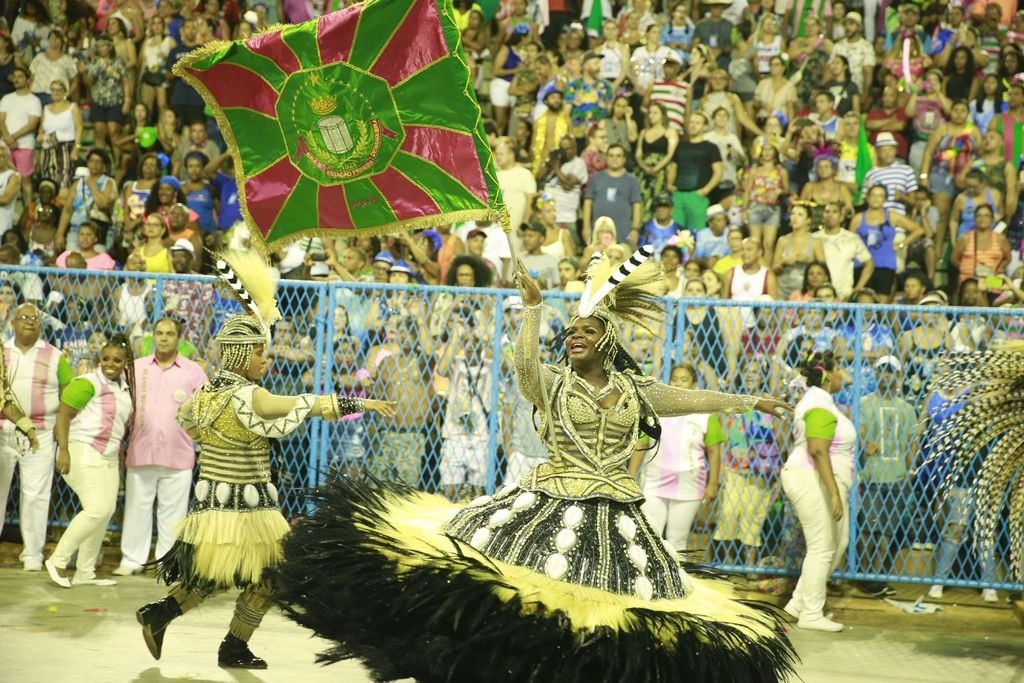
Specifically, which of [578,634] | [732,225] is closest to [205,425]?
[578,634]

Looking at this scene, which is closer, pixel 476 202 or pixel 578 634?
pixel 578 634

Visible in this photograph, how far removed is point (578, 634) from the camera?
5.46 meters

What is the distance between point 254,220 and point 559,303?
3.54m

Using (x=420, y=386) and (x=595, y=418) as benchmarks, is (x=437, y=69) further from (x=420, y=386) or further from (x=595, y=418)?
(x=420, y=386)

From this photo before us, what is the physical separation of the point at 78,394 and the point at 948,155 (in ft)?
26.4

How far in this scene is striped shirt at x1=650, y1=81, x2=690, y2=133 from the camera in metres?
14.1

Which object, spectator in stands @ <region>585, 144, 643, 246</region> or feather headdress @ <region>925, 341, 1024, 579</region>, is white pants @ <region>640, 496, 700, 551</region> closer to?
feather headdress @ <region>925, 341, 1024, 579</region>

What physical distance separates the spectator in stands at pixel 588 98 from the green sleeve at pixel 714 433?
476 centimetres

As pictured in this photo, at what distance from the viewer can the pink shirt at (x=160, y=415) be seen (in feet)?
34.4

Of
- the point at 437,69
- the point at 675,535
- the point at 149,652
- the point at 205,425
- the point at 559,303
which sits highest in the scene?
the point at 437,69

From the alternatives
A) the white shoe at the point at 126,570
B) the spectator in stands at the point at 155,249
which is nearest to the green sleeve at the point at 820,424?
the white shoe at the point at 126,570

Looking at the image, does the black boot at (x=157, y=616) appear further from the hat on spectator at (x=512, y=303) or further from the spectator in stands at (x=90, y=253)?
the spectator in stands at (x=90, y=253)

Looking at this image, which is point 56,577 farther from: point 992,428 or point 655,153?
point 655,153

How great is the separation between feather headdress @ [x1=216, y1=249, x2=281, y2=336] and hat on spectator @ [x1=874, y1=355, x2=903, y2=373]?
4.49 metres
